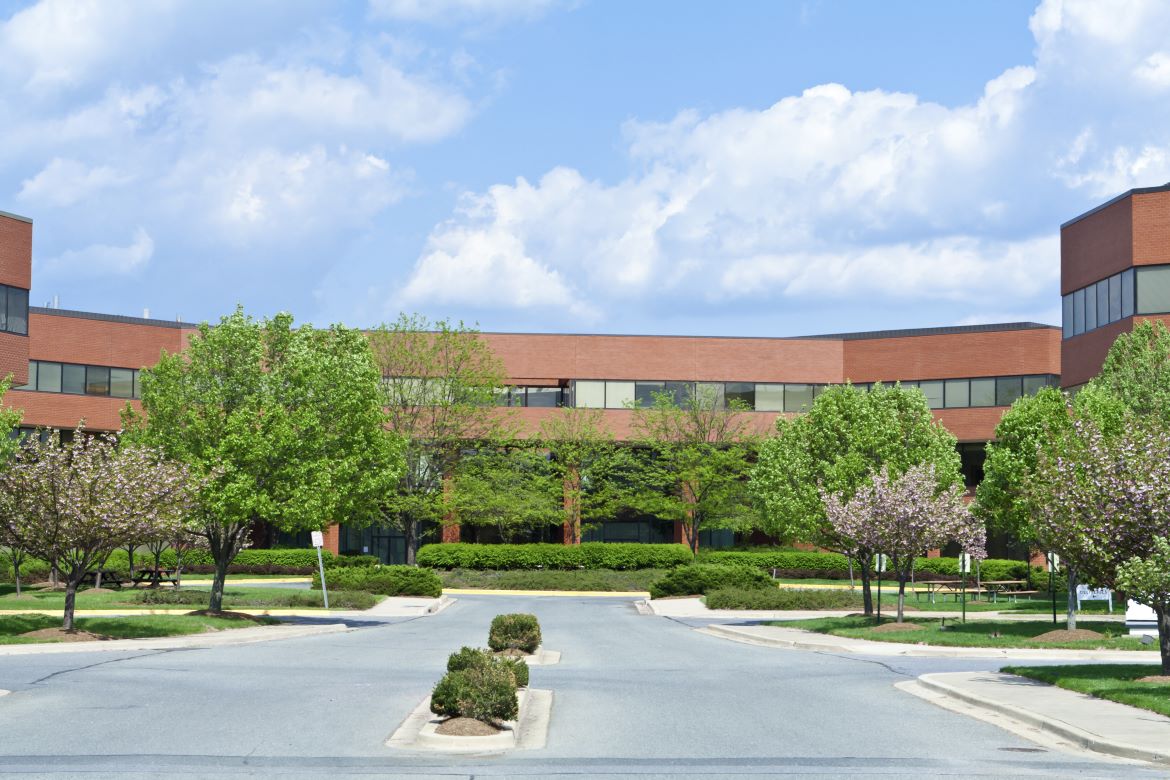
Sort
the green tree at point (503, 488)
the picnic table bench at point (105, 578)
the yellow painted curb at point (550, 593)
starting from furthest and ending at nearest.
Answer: the green tree at point (503, 488)
the yellow painted curb at point (550, 593)
the picnic table bench at point (105, 578)

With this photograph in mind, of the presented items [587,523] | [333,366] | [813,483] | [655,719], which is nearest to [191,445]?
[333,366]

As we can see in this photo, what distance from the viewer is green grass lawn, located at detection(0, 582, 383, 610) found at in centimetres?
3844

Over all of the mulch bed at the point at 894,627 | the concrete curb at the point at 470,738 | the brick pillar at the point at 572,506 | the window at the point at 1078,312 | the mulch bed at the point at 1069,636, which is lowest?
the mulch bed at the point at 894,627

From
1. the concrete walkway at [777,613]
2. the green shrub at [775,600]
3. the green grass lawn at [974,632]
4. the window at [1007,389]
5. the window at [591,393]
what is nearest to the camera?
the green grass lawn at [974,632]

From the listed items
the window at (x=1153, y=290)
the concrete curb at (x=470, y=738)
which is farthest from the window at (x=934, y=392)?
the concrete curb at (x=470, y=738)

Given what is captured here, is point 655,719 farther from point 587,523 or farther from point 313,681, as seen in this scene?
point 587,523

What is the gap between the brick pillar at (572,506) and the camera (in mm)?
65062

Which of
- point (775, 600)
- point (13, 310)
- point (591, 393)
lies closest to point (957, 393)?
point (591, 393)

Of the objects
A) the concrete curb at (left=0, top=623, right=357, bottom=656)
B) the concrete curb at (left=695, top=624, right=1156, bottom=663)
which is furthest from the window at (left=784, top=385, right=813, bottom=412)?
the concrete curb at (left=0, top=623, right=357, bottom=656)

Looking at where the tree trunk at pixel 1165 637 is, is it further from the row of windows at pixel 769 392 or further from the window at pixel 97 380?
the window at pixel 97 380

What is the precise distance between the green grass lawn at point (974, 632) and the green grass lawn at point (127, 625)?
1505 cm

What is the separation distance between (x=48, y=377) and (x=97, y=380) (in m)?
2.40

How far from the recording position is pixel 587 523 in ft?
230

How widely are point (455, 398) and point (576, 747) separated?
48937 mm
